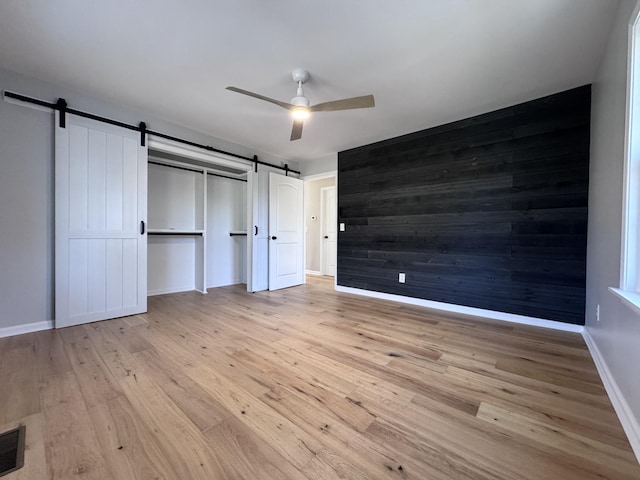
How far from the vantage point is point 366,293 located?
4.11 meters

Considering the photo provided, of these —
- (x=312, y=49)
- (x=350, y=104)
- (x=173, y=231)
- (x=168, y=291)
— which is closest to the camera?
(x=312, y=49)

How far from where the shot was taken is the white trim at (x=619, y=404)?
3.78 feet

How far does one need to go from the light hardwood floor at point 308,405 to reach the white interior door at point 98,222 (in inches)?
14.5

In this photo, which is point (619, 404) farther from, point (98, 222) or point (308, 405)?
point (98, 222)

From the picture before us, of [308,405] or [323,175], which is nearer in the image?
[308,405]

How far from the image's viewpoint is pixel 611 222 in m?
1.73

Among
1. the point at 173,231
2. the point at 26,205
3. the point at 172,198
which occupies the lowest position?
the point at 173,231

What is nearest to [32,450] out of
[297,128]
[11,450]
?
[11,450]

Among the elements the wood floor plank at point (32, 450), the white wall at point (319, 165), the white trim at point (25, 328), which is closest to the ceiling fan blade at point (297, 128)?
the white wall at point (319, 165)

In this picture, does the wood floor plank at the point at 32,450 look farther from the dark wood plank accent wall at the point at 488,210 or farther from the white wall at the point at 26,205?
the dark wood plank accent wall at the point at 488,210

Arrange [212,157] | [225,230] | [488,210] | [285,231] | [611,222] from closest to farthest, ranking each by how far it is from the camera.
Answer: [611,222] < [488,210] < [212,157] < [285,231] < [225,230]

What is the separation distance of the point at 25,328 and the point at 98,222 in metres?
1.15

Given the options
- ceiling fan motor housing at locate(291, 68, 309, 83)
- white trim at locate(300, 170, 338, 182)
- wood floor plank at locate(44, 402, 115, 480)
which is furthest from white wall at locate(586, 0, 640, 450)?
white trim at locate(300, 170, 338, 182)

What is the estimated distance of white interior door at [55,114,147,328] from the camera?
2.57 meters
